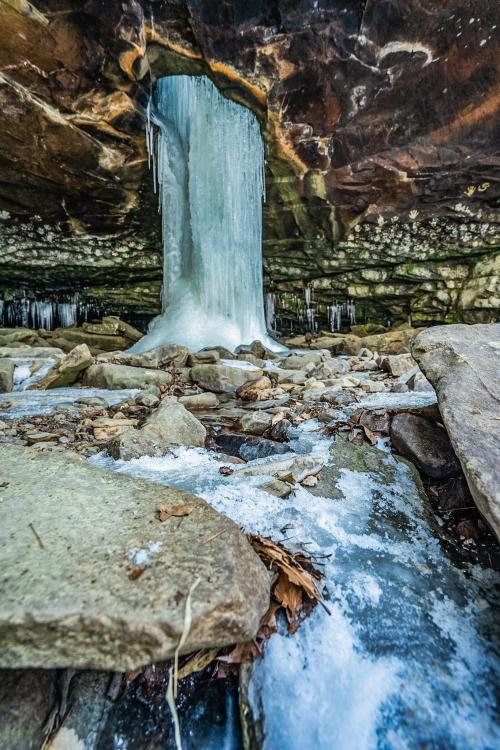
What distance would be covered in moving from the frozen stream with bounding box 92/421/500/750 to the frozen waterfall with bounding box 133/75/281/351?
757 cm

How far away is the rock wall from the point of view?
18.5 feet

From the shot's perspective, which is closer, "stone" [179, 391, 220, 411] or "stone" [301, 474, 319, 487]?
"stone" [301, 474, 319, 487]

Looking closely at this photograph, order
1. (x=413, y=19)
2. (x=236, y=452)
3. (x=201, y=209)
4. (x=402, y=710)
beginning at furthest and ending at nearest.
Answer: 1. (x=201, y=209)
2. (x=413, y=19)
3. (x=236, y=452)
4. (x=402, y=710)

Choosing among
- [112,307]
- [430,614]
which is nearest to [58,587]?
[430,614]

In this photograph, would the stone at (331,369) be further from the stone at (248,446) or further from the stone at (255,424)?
the stone at (248,446)

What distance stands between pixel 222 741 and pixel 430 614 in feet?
2.27

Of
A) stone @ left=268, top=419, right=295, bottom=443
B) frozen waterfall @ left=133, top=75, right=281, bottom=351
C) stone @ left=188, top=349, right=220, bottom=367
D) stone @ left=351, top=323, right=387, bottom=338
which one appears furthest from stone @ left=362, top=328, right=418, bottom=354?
stone @ left=268, top=419, right=295, bottom=443

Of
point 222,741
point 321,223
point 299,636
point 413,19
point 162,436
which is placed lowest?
point 222,741

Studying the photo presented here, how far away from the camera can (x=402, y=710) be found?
821 millimetres

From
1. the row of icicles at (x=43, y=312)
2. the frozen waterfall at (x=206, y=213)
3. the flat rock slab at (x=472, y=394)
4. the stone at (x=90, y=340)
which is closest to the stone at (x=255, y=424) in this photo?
the flat rock slab at (x=472, y=394)

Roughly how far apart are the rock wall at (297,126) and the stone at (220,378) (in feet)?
17.9

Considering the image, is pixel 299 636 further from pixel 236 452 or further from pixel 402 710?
pixel 236 452

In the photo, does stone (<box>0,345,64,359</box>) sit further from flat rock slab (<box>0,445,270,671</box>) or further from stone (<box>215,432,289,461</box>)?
flat rock slab (<box>0,445,270,671</box>)

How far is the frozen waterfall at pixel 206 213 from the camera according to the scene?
787 cm
